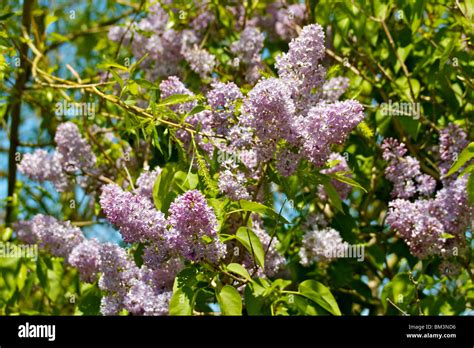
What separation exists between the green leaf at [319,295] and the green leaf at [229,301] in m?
0.19

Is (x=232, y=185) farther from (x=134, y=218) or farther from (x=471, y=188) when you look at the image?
(x=471, y=188)

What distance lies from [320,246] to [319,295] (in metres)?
0.46

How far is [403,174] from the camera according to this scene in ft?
7.23

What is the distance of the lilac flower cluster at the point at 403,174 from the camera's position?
7.13 feet

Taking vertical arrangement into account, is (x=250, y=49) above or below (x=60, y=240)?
above

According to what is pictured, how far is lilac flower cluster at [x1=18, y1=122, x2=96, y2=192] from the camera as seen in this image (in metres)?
2.50

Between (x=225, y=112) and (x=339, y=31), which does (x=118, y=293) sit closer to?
(x=225, y=112)

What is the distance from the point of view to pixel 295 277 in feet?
7.73

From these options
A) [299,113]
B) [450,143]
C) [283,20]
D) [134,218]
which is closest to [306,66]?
[299,113]

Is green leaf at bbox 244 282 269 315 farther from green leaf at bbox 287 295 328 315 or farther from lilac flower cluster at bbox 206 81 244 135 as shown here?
lilac flower cluster at bbox 206 81 244 135

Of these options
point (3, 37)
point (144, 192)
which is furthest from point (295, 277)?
point (3, 37)

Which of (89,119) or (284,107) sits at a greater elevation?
(89,119)

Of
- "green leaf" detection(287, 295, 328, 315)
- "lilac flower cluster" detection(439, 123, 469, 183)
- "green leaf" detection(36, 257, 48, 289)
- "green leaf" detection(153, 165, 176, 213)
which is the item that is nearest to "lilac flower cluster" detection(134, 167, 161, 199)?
"green leaf" detection(153, 165, 176, 213)
